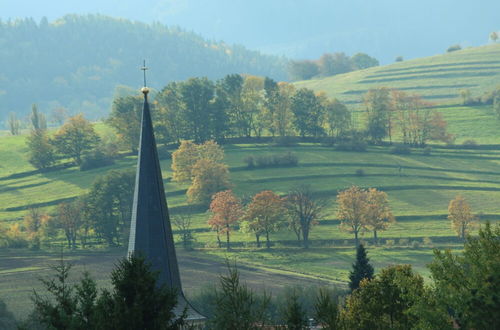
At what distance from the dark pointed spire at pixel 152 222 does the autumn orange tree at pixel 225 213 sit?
9645 cm

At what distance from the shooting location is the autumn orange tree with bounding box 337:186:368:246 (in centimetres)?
13775

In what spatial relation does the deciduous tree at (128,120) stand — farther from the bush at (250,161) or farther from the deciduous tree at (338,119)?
the deciduous tree at (338,119)

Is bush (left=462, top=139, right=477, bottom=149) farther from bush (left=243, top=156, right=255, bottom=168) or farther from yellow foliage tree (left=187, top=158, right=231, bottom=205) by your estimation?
yellow foliage tree (left=187, top=158, right=231, bottom=205)

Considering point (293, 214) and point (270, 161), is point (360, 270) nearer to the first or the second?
point (293, 214)

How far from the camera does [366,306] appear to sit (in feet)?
165

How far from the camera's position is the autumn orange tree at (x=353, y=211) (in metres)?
138

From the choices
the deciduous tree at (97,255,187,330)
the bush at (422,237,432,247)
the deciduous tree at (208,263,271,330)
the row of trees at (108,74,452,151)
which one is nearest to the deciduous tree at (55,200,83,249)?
the row of trees at (108,74,452,151)

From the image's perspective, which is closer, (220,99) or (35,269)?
(35,269)

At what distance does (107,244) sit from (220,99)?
69.4 m

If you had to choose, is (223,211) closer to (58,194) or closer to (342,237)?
(342,237)

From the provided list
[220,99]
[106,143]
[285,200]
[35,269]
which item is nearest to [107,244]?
[35,269]

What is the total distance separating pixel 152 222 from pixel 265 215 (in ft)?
326

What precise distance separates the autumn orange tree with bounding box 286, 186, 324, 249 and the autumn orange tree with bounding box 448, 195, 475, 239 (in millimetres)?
20539

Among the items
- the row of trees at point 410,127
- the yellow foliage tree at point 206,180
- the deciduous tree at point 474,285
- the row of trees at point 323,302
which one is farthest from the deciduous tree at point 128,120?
the deciduous tree at point 474,285
